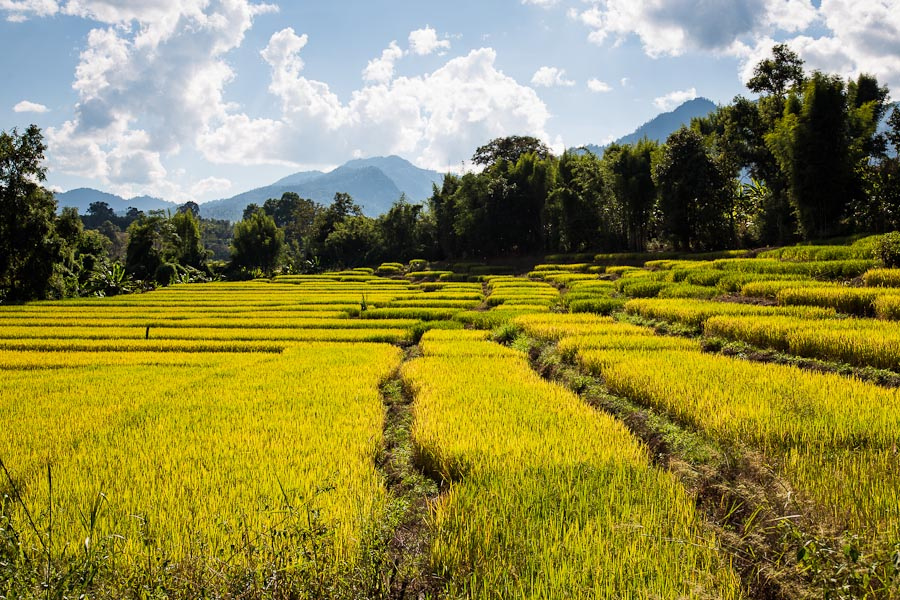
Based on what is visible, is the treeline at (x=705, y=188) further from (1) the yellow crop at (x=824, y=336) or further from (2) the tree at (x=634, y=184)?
(1) the yellow crop at (x=824, y=336)

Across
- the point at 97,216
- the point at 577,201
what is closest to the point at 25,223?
the point at 577,201

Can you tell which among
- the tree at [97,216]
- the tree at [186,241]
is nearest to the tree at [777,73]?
the tree at [186,241]

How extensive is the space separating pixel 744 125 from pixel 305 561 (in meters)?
35.5

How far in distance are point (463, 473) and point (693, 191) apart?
27.0 m

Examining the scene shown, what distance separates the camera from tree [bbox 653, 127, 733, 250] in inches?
1014

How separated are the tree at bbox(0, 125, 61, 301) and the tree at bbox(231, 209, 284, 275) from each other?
2581cm

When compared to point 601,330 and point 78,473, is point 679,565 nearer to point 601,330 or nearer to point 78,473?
point 78,473

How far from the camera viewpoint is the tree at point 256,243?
173 feet

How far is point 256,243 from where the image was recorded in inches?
2083

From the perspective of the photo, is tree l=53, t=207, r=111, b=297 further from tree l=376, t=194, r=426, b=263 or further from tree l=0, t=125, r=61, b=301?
tree l=376, t=194, r=426, b=263

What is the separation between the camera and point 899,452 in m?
3.69

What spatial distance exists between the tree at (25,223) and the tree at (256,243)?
84.7 feet

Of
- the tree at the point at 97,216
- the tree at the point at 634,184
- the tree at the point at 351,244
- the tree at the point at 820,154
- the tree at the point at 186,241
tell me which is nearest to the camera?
the tree at the point at 820,154

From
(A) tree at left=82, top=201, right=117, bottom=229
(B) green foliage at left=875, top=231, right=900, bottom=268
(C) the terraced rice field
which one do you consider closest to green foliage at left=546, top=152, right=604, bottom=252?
(B) green foliage at left=875, top=231, right=900, bottom=268
